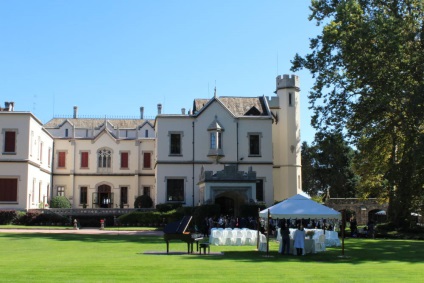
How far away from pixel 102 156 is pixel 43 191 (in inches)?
317

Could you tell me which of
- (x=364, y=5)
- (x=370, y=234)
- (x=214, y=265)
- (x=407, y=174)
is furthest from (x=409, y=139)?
(x=214, y=265)

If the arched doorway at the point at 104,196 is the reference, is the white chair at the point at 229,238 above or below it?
below

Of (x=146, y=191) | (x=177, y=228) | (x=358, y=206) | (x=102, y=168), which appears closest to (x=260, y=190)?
(x=146, y=191)

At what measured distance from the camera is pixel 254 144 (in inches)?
2004

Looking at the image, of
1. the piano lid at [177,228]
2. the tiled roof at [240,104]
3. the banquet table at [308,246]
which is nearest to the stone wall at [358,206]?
the tiled roof at [240,104]

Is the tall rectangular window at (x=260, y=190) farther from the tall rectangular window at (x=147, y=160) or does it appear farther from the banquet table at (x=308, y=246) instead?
the banquet table at (x=308, y=246)

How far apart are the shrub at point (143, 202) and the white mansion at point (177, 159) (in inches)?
158

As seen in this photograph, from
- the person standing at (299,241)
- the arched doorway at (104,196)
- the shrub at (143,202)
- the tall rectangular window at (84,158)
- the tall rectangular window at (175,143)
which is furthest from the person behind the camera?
the tall rectangular window at (84,158)

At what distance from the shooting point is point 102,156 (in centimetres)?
5956

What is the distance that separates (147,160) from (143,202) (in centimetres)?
660

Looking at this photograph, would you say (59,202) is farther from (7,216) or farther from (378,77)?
(378,77)

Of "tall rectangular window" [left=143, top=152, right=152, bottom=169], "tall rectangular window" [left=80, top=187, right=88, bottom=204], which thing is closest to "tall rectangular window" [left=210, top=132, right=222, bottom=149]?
"tall rectangular window" [left=143, top=152, right=152, bottom=169]

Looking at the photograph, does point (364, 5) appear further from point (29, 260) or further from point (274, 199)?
point (29, 260)

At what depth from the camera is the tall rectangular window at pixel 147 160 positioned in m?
59.5
